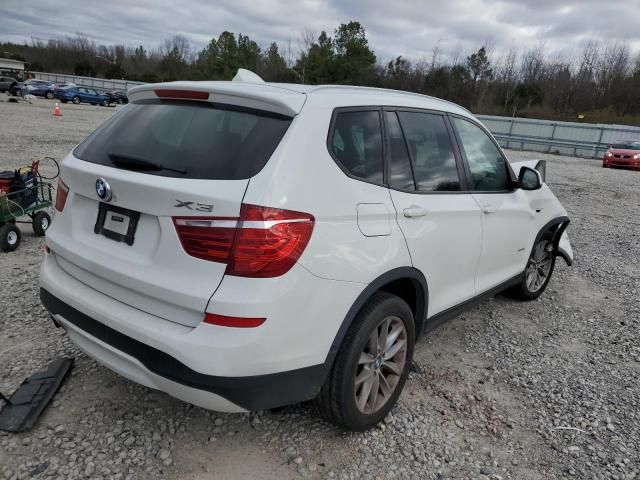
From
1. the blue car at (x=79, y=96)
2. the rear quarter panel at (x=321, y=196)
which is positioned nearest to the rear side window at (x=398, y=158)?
the rear quarter panel at (x=321, y=196)

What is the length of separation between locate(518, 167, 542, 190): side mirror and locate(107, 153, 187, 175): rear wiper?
9.57ft

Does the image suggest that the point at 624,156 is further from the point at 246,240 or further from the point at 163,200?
the point at 163,200

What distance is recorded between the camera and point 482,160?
3600mm

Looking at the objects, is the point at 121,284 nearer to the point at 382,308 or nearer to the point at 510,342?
the point at 382,308

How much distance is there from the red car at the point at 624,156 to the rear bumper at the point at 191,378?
2291 centimetres

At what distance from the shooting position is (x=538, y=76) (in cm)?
5759

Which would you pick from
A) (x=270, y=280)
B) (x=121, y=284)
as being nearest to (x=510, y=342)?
(x=270, y=280)

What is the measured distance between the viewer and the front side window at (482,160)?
344cm

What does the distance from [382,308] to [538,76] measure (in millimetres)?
64387

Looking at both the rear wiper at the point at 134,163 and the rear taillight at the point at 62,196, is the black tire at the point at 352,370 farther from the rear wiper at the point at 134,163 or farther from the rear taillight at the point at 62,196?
the rear taillight at the point at 62,196

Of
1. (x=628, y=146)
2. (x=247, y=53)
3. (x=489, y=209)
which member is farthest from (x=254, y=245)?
(x=247, y=53)

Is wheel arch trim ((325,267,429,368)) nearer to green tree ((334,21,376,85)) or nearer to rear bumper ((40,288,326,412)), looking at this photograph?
rear bumper ((40,288,326,412))

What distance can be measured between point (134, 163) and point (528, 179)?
122 inches

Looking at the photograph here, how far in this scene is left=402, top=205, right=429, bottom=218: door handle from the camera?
2.61 metres
